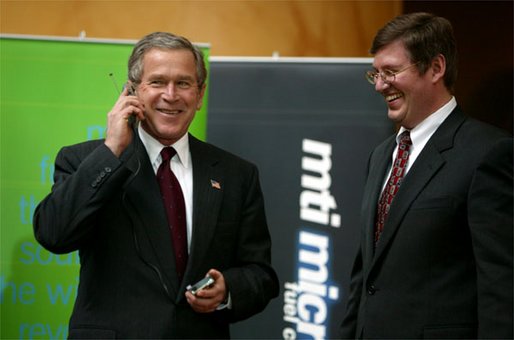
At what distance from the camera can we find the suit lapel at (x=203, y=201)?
2447 mm

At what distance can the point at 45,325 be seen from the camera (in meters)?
3.59

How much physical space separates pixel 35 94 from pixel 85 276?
154 cm

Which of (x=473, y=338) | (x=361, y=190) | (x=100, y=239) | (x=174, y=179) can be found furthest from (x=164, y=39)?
(x=361, y=190)

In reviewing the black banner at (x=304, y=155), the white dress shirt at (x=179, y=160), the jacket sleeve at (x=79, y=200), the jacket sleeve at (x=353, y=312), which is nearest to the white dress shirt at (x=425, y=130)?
the jacket sleeve at (x=353, y=312)

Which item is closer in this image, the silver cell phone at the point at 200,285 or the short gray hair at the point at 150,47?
the silver cell phone at the point at 200,285

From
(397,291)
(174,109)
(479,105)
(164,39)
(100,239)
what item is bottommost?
(397,291)

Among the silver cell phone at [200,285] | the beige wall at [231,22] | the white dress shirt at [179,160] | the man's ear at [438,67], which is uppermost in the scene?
the beige wall at [231,22]

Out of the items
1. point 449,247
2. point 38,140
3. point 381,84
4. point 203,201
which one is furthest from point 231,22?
point 449,247

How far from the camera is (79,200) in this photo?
230cm

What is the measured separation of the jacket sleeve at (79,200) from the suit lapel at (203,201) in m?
0.29

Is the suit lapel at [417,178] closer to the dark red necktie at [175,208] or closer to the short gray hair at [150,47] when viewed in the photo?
the dark red necktie at [175,208]

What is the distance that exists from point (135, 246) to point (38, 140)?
A: 1500 millimetres

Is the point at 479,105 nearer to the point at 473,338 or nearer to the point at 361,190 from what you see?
the point at 361,190

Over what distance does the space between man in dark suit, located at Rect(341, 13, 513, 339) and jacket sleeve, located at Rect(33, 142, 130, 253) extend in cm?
92
